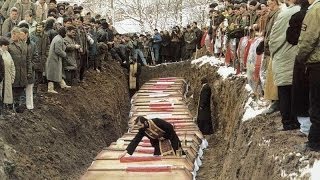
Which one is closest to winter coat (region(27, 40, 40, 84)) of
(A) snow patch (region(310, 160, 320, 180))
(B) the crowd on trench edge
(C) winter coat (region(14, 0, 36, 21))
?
(B) the crowd on trench edge

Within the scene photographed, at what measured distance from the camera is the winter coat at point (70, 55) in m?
15.1

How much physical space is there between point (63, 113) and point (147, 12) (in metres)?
40.2

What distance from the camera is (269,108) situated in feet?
32.8

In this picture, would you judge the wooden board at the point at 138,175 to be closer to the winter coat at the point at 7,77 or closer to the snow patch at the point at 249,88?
the winter coat at the point at 7,77

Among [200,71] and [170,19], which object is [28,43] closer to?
[200,71]

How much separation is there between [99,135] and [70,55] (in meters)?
2.62

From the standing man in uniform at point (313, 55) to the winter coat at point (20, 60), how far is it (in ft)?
21.4

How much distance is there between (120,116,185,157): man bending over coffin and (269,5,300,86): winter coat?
11.9ft

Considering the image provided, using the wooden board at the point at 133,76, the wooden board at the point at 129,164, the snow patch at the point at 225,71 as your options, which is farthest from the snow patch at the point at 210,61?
the wooden board at the point at 129,164

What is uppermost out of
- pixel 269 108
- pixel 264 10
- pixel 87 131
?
pixel 264 10

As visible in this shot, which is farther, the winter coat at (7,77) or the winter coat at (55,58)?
the winter coat at (55,58)

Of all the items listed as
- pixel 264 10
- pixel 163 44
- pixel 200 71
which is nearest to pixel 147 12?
pixel 163 44

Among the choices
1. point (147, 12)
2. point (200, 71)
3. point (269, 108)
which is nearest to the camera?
point (269, 108)

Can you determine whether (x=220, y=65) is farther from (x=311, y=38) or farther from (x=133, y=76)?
(x=311, y=38)
